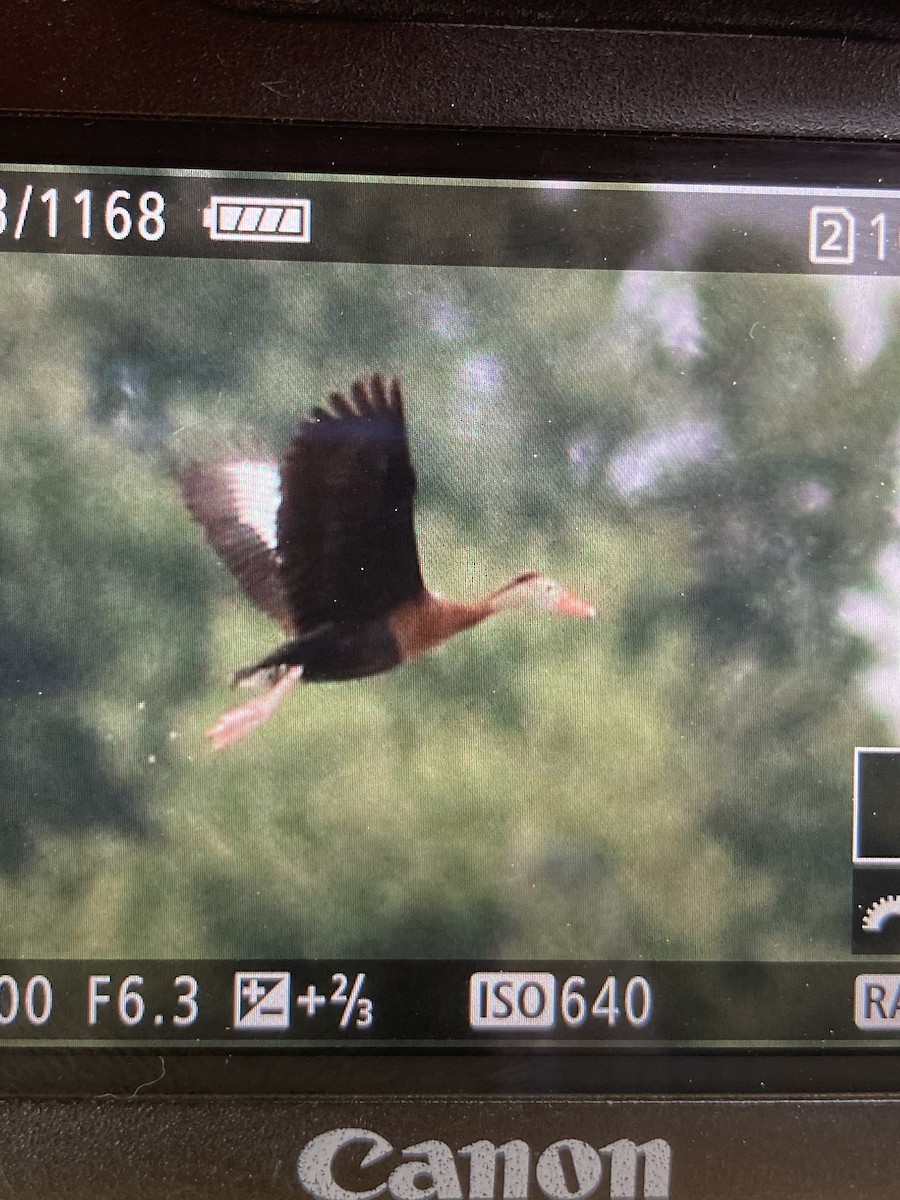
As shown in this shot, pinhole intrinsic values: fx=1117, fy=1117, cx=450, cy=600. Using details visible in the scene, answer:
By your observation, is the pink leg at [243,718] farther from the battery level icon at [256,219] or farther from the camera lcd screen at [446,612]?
the battery level icon at [256,219]

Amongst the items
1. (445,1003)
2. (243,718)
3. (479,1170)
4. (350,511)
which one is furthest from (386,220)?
(479,1170)

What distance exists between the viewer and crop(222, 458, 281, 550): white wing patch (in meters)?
0.76

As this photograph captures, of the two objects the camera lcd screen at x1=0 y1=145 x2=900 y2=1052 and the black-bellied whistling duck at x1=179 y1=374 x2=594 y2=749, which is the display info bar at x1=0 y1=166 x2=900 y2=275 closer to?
the camera lcd screen at x1=0 y1=145 x2=900 y2=1052

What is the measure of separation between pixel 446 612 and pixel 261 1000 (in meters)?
0.29

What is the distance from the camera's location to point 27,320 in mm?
754

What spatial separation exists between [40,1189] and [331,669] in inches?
15.7

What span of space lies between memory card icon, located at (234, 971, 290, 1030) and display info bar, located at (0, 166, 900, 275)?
1.62 feet

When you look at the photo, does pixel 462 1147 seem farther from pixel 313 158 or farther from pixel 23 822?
pixel 313 158

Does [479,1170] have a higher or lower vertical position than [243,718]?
lower

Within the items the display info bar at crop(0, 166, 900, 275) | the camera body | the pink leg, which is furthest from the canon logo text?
the display info bar at crop(0, 166, 900, 275)

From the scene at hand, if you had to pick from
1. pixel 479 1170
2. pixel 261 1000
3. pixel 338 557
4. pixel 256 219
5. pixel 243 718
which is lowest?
pixel 479 1170

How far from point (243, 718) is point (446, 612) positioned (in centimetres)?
16

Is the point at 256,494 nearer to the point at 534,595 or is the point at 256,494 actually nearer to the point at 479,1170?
the point at 534,595

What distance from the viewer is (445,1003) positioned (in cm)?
77
